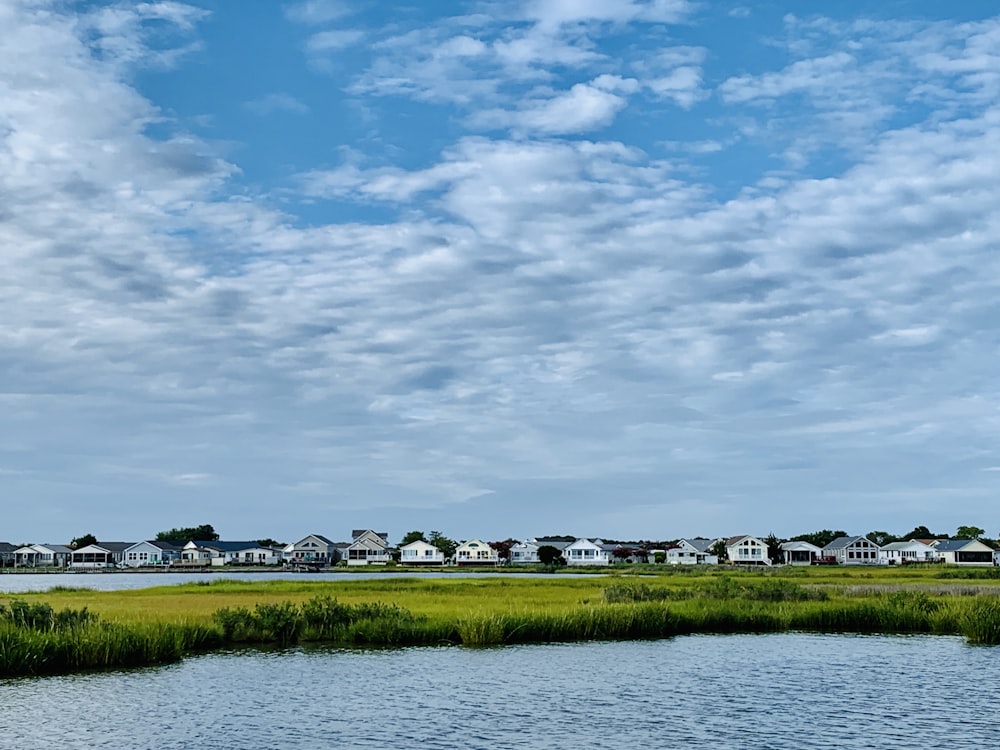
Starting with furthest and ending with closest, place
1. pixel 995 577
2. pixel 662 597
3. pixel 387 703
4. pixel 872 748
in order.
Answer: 1. pixel 995 577
2. pixel 662 597
3. pixel 387 703
4. pixel 872 748

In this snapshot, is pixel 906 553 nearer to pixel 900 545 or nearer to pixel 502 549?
pixel 900 545

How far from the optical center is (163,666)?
3609 cm

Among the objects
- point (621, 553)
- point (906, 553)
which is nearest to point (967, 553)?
point (906, 553)

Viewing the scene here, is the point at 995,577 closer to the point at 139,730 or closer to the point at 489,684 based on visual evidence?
the point at 489,684

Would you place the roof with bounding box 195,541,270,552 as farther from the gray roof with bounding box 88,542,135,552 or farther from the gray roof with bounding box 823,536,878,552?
the gray roof with bounding box 823,536,878,552

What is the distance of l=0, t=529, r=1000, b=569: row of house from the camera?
177 metres

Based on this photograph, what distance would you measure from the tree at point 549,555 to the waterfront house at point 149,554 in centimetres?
6736

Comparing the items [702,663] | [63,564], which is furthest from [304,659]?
[63,564]

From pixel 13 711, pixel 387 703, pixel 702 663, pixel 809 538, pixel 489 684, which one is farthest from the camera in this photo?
pixel 809 538

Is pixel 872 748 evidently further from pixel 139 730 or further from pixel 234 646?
pixel 234 646

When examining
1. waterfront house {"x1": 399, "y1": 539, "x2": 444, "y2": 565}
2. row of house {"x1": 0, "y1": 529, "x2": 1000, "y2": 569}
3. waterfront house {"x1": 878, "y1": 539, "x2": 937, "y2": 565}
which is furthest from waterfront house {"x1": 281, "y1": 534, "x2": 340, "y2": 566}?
waterfront house {"x1": 878, "y1": 539, "x2": 937, "y2": 565}

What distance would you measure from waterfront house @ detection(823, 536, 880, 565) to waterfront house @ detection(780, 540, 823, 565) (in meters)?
2.20

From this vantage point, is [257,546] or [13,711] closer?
[13,711]

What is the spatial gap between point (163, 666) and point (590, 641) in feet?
60.9
